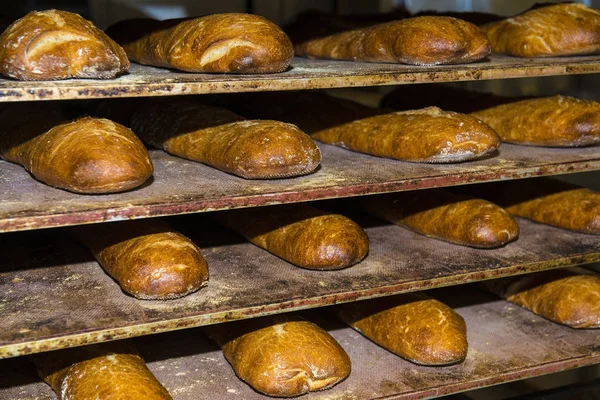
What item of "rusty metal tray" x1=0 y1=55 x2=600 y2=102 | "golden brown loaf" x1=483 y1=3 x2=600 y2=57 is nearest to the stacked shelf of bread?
"rusty metal tray" x1=0 y1=55 x2=600 y2=102

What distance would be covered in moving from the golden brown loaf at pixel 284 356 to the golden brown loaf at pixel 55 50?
103 cm

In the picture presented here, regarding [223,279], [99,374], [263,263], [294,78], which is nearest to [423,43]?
[294,78]

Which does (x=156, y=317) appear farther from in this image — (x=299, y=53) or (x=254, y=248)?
(x=299, y=53)

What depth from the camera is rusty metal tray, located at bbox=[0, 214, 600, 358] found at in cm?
248

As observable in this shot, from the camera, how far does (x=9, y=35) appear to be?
2488mm

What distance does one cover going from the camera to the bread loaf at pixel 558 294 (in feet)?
11.0

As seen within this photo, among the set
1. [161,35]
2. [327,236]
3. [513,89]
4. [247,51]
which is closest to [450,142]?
[327,236]

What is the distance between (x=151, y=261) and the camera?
8.70 feet

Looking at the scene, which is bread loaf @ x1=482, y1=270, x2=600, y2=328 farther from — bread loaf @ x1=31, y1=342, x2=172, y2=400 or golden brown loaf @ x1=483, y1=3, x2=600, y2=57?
bread loaf @ x1=31, y1=342, x2=172, y2=400

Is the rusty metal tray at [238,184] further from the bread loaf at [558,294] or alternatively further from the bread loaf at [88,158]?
the bread loaf at [558,294]

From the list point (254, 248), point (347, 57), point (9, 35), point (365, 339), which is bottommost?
point (365, 339)

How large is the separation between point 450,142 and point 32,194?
1457mm

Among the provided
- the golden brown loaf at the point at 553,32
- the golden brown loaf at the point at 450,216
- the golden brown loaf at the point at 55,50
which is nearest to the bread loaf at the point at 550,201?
the golden brown loaf at the point at 450,216

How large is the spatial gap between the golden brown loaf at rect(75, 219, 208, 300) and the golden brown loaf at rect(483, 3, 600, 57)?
1644 mm
